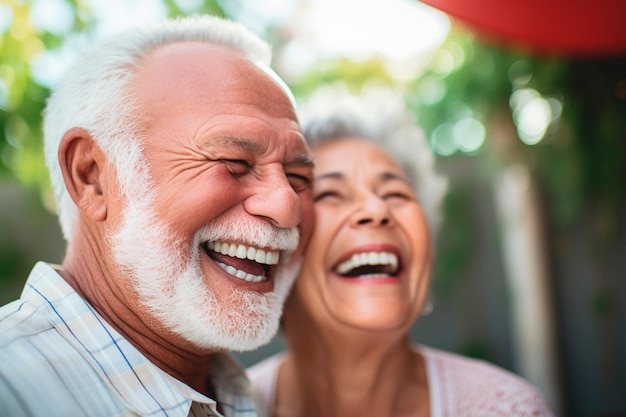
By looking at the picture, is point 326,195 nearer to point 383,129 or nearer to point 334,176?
point 334,176

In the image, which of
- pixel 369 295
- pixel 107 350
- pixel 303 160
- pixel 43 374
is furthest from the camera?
pixel 369 295

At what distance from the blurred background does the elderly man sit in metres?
1.95

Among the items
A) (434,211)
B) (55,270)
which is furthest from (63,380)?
(434,211)

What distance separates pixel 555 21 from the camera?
274 cm

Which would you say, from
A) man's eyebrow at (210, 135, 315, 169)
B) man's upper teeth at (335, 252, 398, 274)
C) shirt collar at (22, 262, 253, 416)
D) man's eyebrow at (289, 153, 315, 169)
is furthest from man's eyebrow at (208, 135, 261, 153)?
man's upper teeth at (335, 252, 398, 274)

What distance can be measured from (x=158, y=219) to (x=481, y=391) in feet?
4.93

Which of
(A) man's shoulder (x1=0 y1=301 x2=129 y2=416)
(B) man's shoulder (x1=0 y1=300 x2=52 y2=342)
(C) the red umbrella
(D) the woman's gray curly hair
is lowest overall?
(A) man's shoulder (x1=0 y1=301 x2=129 y2=416)

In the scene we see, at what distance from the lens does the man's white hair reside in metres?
1.47

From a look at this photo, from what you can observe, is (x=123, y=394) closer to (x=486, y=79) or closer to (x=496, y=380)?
(x=496, y=380)

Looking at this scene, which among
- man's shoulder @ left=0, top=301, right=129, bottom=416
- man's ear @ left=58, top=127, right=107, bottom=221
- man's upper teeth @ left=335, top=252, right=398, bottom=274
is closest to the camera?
man's shoulder @ left=0, top=301, right=129, bottom=416

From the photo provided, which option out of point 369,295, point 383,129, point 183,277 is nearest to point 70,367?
point 183,277

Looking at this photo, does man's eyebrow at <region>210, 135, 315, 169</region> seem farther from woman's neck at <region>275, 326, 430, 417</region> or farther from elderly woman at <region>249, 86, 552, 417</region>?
woman's neck at <region>275, 326, 430, 417</region>

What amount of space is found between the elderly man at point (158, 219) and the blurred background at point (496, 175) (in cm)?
195

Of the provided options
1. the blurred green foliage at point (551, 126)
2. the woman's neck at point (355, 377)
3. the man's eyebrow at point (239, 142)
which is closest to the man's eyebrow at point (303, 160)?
the man's eyebrow at point (239, 142)
